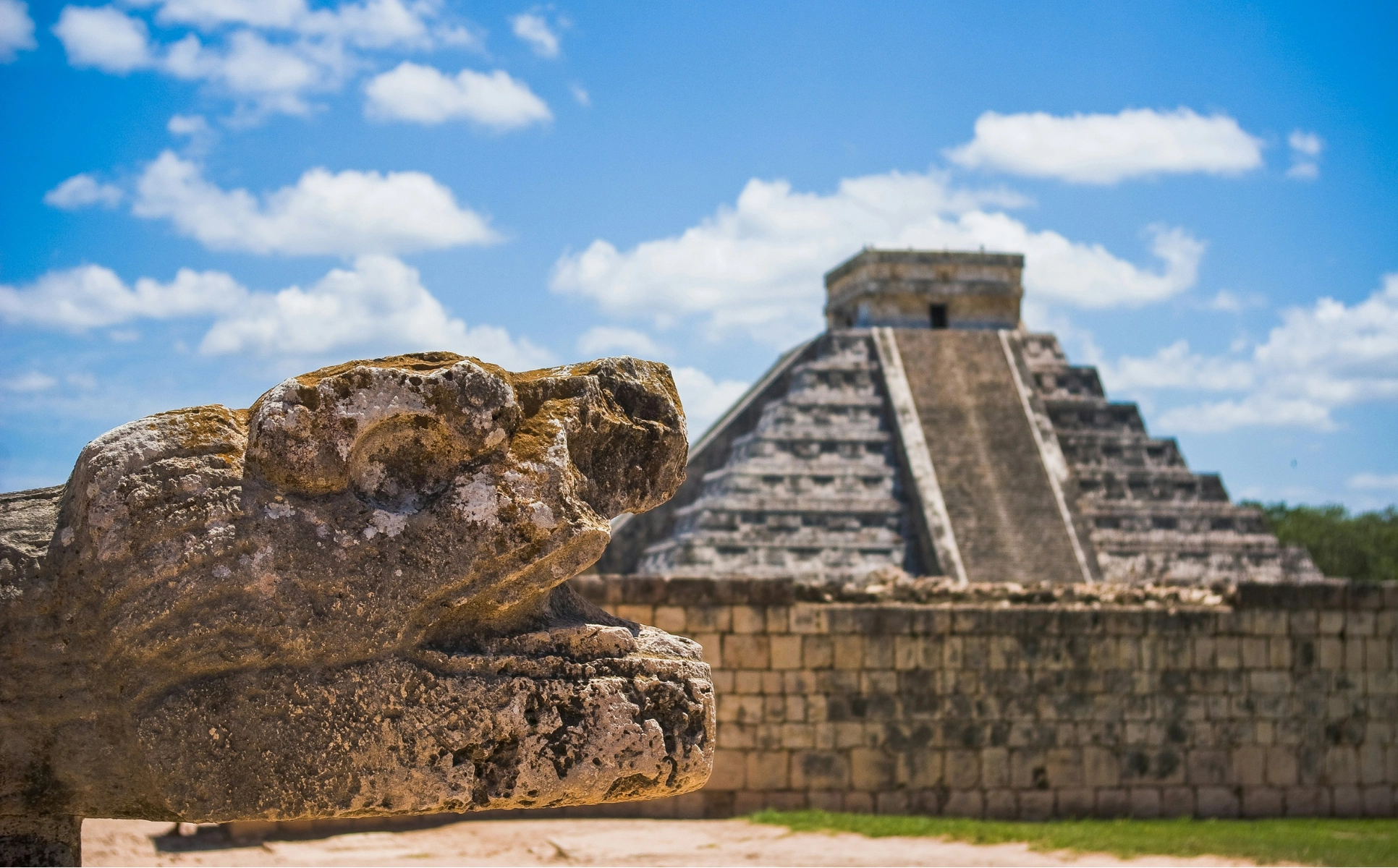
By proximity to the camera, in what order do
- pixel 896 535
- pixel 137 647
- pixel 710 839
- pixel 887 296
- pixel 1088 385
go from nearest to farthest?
1. pixel 137 647
2. pixel 710 839
3. pixel 896 535
4. pixel 1088 385
5. pixel 887 296

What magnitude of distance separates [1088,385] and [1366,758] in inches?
548

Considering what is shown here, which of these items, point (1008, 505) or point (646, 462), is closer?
point (646, 462)

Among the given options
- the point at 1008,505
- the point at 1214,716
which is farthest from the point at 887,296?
the point at 1214,716

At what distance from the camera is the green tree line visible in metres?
37.7

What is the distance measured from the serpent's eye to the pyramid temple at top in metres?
16.4

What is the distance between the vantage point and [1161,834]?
11852mm

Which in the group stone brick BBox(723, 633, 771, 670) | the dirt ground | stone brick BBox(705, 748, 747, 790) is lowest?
the dirt ground

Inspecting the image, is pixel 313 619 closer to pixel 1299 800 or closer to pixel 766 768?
pixel 766 768

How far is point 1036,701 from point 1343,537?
31.7 meters

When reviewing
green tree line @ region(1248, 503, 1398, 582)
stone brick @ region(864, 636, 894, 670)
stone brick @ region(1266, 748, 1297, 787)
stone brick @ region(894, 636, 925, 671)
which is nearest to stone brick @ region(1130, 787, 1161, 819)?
stone brick @ region(1266, 748, 1297, 787)

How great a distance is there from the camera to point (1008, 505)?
75.3ft

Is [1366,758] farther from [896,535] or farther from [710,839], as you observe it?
[896,535]

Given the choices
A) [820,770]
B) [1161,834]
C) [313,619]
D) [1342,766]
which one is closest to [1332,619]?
[1342,766]

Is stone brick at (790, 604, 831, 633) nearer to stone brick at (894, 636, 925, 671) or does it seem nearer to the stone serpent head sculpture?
stone brick at (894, 636, 925, 671)
